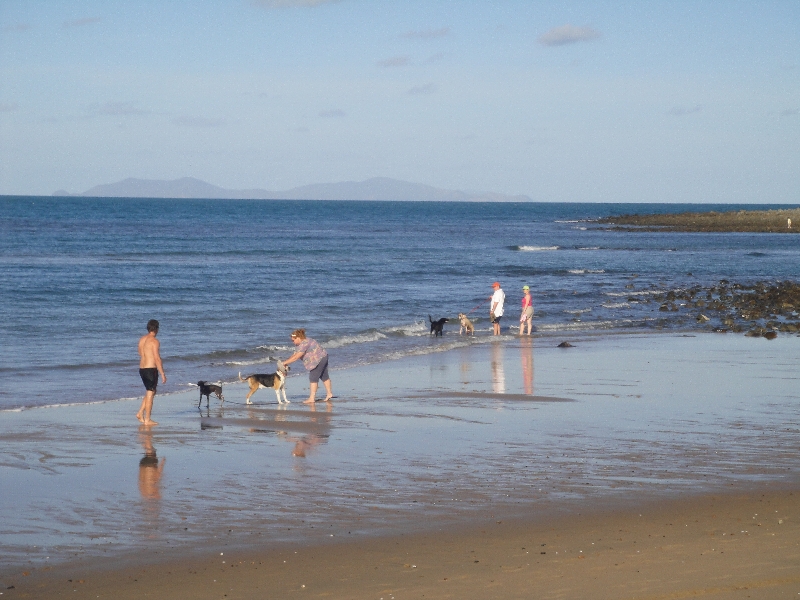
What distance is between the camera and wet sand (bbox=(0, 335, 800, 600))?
6652 millimetres

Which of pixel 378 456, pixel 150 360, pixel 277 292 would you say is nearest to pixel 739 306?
pixel 277 292

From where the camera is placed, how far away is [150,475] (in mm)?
9562

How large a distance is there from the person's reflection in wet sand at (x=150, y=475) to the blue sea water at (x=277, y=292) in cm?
446

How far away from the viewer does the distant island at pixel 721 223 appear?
86938 millimetres

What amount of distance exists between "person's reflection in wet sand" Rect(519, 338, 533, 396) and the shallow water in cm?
12

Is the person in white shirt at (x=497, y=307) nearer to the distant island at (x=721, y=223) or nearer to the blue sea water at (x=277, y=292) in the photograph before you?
the blue sea water at (x=277, y=292)

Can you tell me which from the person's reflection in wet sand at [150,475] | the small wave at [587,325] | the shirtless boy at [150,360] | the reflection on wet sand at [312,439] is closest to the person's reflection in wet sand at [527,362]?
the small wave at [587,325]

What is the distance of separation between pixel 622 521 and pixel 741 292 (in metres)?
29.4

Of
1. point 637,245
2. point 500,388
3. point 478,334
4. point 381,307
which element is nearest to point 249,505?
point 500,388

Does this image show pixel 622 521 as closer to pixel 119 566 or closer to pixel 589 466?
pixel 589 466

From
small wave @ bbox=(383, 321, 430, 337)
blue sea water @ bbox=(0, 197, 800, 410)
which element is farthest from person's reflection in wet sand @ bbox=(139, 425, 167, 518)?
small wave @ bbox=(383, 321, 430, 337)

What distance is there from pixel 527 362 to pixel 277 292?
1812 centimetres

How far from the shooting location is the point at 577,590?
630 cm

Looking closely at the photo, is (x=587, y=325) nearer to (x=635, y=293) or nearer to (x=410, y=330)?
(x=410, y=330)
